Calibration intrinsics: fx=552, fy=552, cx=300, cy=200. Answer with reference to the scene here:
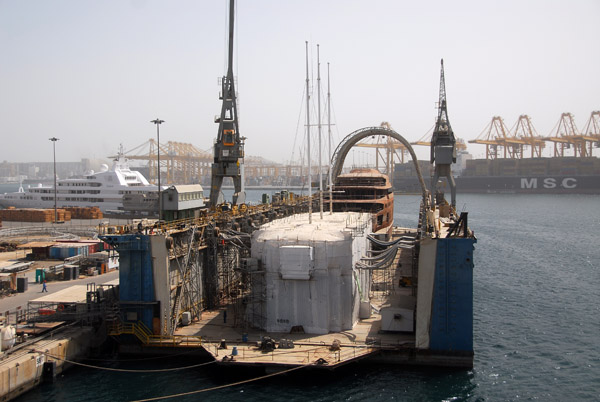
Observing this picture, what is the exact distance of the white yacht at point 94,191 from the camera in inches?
4387

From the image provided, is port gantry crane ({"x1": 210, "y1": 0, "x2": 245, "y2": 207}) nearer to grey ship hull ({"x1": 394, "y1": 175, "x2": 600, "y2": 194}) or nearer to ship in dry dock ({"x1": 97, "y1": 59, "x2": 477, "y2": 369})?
ship in dry dock ({"x1": 97, "y1": 59, "x2": 477, "y2": 369})

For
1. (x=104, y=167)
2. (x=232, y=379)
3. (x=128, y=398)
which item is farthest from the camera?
(x=104, y=167)

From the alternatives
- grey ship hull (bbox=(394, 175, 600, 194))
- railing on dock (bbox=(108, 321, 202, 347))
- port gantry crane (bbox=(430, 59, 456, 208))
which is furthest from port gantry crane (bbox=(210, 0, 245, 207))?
grey ship hull (bbox=(394, 175, 600, 194))

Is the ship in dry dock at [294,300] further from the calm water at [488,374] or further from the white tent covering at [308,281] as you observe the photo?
the calm water at [488,374]

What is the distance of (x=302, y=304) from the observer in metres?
28.2

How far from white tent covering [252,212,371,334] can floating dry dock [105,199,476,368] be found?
5 centimetres

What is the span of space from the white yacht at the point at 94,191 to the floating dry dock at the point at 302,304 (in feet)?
267

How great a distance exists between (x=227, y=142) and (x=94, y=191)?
256ft

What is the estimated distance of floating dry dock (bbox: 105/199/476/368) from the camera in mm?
26391

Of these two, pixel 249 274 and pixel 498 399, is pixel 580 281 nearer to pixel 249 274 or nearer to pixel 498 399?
pixel 498 399

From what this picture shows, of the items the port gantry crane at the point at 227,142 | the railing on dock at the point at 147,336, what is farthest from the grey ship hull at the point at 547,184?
the railing on dock at the point at 147,336

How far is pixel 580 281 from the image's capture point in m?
47.5

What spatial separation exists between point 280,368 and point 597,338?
19.7 meters

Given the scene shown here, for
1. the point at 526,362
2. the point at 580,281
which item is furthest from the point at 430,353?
the point at 580,281
